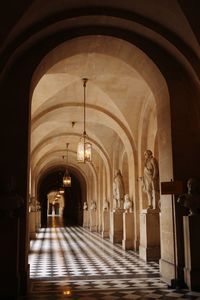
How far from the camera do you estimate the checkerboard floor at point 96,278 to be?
6.19 metres

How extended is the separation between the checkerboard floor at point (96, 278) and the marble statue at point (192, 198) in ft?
4.81

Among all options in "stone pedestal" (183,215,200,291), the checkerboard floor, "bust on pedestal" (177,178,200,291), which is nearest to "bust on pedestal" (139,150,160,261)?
the checkerboard floor

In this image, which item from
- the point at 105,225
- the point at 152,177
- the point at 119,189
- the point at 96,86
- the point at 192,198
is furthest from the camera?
the point at 105,225

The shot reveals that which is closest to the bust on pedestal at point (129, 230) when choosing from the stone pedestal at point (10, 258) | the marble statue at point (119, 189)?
the marble statue at point (119, 189)

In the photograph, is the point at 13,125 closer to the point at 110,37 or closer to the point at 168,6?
the point at 110,37

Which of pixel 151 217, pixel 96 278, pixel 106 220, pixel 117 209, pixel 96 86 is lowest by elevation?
pixel 96 278

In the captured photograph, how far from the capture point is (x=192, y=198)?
6.61 meters

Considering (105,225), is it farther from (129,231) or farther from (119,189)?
(129,231)

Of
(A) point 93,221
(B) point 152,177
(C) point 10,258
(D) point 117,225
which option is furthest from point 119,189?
(A) point 93,221

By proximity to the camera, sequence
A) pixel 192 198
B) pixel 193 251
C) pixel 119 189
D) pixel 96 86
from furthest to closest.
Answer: pixel 119 189, pixel 96 86, pixel 192 198, pixel 193 251

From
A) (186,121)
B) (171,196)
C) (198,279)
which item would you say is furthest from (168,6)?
(198,279)

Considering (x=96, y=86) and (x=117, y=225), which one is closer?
(x=96, y=86)

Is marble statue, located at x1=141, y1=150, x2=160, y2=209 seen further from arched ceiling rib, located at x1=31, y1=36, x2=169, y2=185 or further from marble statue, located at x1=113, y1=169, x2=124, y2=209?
marble statue, located at x1=113, y1=169, x2=124, y2=209

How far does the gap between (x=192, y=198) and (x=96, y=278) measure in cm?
284
